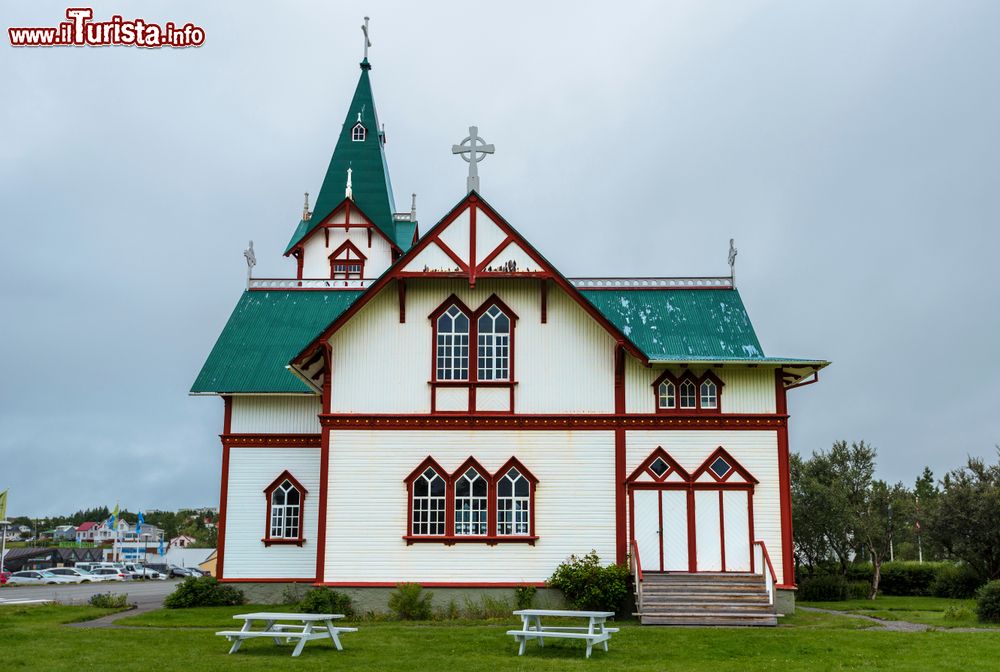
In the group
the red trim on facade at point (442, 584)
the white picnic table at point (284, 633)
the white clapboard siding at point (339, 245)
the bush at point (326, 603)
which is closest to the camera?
the white picnic table at point (284, 633)

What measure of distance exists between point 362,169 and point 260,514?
18.5m

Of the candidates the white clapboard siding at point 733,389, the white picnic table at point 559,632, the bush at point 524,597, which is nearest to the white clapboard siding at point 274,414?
the bush at point 524,597

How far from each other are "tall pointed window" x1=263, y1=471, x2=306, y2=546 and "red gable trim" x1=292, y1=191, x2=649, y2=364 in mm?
5328

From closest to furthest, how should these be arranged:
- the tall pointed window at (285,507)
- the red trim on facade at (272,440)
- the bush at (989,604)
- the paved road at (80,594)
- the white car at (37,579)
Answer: the bush at (989,604)
the tall pointed window at (285,507)
the red trim on facade at (272,440)
the paved road at (80,594)
the white car at (37,579)

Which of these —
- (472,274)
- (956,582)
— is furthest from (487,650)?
(956,582)

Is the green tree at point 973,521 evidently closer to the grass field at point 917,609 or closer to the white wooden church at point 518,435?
the grass field at point 917,609

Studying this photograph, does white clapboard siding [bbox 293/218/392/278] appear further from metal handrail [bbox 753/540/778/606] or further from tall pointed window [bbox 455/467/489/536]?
metal handrail [bbox 753/540/778/606]

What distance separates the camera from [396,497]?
78.7 ft

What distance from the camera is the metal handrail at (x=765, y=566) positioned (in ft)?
71.9

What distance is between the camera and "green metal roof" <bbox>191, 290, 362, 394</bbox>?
28.0 metres

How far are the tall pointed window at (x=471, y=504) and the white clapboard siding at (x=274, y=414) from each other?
6.05 m

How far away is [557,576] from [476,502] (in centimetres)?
271

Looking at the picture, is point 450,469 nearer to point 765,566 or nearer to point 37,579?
point 765,566

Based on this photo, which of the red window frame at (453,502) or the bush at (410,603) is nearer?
the bush at (410,603)
